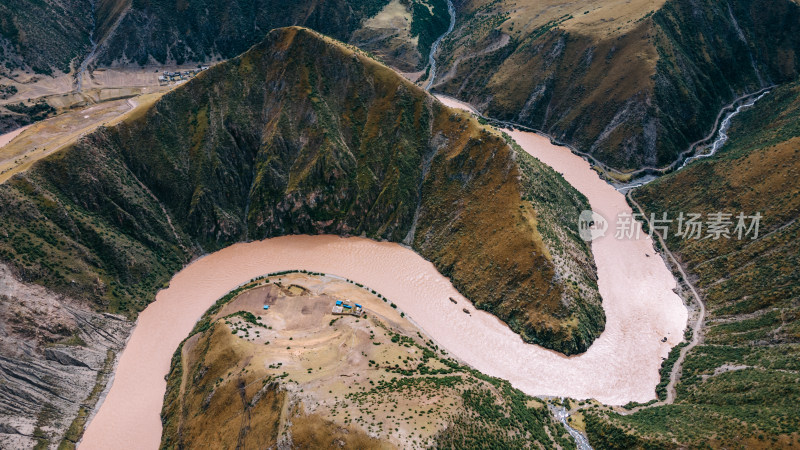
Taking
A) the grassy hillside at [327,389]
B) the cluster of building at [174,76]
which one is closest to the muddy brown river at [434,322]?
the grassy hillside at [327,389]

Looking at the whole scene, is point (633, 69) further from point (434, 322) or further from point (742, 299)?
point (434, 322)

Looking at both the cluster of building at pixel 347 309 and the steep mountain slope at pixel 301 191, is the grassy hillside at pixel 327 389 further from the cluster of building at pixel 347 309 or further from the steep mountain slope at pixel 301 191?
the steep mountain slope at pixel 301 191

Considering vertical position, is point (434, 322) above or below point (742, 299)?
below

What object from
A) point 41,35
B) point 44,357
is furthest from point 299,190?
point 41,35

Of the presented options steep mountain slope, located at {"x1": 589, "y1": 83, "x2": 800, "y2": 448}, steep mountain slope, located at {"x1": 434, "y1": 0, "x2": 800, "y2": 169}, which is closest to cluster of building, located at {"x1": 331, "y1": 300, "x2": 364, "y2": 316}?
steep mountain slope, located at {"x1": 589, "y1": 83, "x2": 800, "y2": 448}

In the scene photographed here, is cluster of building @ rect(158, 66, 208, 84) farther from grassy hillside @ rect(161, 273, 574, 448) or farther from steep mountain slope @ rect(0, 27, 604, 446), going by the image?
grassy hillside @ rect(161, 273, 574, 448)
